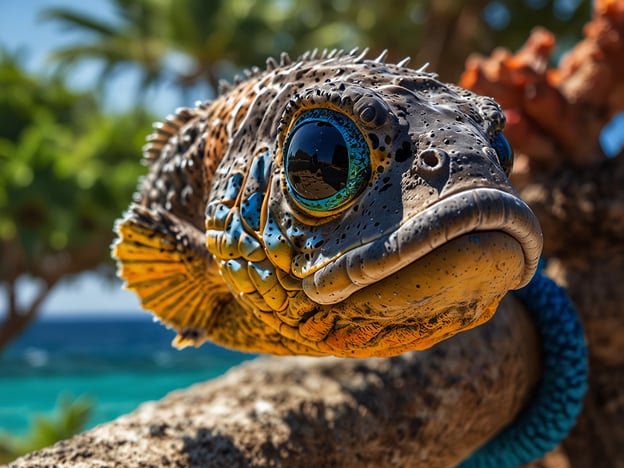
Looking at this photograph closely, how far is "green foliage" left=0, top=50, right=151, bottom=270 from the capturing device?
1302cm

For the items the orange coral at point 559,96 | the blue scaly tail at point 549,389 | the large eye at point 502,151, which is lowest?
the blue scaly tail at point 549,389

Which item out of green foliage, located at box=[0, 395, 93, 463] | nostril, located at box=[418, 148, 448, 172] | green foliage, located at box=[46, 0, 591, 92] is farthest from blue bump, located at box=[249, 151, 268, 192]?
green foliage, located at box=[46, 0, 591, 92]

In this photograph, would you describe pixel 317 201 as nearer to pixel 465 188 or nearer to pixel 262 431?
pixel 465 188

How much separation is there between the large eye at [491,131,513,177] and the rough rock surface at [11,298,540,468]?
1323 millimetres

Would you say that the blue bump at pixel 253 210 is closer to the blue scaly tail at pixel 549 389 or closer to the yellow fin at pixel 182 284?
the yellow fin at pixel 182 284

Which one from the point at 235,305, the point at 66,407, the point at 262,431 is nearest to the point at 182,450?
the point at 262,431

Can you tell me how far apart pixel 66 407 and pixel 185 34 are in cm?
1408

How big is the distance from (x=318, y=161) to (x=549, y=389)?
6.34 ft

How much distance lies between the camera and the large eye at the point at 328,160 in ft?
5.35

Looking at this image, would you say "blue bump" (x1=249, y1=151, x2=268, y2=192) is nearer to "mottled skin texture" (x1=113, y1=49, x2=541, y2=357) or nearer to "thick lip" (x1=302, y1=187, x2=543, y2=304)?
"mottled skin texture" (x1=113, y1=49, x2=541, y2=357)

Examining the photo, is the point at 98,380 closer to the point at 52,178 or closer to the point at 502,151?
the point at 52,178

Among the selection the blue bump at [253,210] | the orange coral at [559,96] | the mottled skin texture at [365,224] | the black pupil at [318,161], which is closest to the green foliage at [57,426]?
the orange coral at [559,96]

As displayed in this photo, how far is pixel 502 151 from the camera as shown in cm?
187

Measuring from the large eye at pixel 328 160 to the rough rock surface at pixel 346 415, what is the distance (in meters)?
1.26
